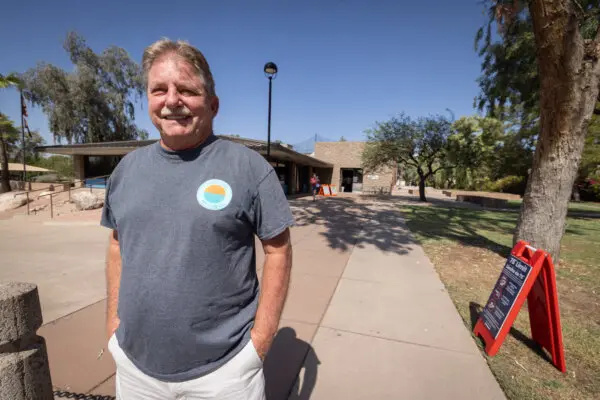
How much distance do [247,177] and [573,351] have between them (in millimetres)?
3697

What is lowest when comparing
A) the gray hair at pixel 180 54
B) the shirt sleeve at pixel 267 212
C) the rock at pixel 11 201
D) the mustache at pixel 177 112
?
the rock at pixel 11 201

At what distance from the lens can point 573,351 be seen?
9.34ft

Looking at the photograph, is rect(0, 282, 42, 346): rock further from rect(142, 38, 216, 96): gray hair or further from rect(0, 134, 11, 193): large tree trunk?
rect(0, 134, 11, 193): large tree trunk

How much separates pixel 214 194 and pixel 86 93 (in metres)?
28.8

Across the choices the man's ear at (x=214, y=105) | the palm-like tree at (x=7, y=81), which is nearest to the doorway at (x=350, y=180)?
the palm-like tree at (x=7, y=81)

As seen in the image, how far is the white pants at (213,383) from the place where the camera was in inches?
47.2

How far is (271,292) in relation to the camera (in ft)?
4.20

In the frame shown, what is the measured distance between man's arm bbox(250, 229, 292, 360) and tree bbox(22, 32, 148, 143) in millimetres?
27609

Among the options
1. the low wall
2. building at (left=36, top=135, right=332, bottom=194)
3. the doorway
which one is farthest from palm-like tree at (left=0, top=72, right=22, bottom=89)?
the low wall

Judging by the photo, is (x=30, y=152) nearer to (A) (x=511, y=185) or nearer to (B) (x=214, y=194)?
(B) (x=214, y=194)

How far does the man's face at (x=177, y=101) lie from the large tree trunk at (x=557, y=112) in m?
5.47

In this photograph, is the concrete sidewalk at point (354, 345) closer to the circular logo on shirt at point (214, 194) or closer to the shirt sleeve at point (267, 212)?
the shirt sleeve at point (267, 212)

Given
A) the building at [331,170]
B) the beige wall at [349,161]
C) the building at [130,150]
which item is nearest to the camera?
the building at [130,150]

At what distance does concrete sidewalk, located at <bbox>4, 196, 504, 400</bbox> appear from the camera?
7.72 ft
